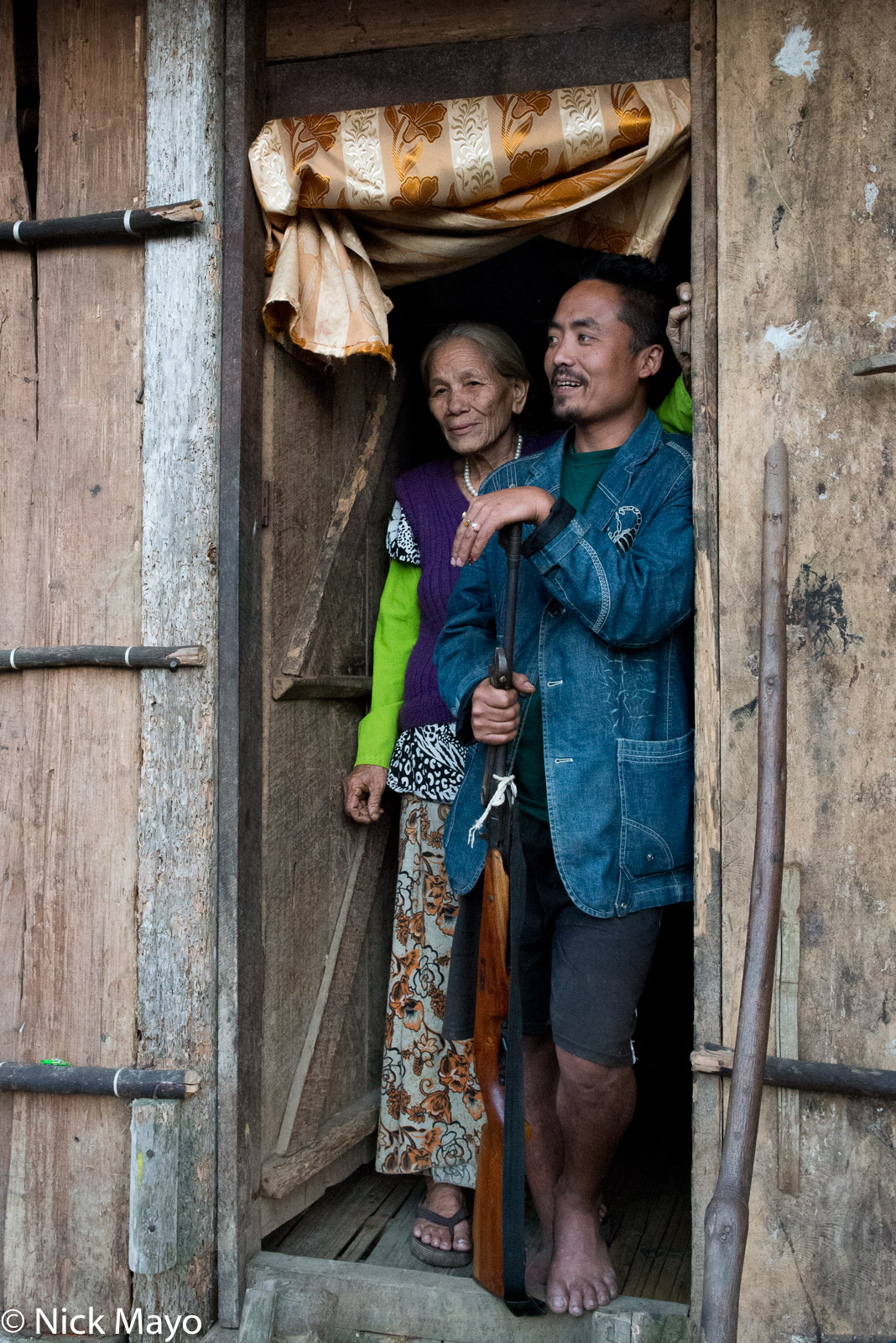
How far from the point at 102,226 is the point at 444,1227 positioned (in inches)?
99.7

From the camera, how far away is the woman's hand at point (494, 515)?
2283mm

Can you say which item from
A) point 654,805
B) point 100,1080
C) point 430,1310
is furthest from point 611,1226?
point 100,1080

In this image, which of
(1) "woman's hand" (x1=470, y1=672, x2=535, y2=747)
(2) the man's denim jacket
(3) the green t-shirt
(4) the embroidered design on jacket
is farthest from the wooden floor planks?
(4) the embroidered design on jacket

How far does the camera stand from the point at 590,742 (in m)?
2.40

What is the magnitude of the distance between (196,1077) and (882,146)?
7.92ft

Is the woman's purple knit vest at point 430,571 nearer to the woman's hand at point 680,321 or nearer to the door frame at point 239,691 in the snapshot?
the door frame at point 239,691

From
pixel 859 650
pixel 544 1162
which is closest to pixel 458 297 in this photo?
pixel 859 650

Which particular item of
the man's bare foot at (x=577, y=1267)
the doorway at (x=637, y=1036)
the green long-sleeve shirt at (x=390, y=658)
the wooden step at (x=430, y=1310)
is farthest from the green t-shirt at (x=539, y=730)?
the wooden step at (x=430, y=1310)

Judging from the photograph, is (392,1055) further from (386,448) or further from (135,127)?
(135,127)

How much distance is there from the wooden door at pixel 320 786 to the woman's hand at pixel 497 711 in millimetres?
574

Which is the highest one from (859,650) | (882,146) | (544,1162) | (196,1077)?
(882,146)

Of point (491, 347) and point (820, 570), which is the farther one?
point (491, 347)

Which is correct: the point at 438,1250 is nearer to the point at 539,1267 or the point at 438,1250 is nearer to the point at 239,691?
the point at 539,1267

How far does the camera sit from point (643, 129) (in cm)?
245
